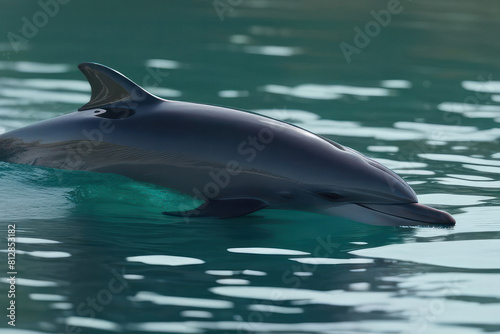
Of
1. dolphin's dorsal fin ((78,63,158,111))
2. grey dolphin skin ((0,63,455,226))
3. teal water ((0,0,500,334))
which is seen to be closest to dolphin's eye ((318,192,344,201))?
grey dolphin skin ((0,63,455,226))

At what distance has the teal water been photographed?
26.0 feet

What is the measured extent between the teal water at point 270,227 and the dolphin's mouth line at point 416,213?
13 cm

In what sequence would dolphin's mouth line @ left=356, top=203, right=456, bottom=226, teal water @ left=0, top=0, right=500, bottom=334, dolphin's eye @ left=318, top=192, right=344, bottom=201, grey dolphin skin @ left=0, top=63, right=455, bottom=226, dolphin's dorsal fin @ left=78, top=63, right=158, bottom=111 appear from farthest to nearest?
1. dolphin's dorsal fin @ left=78, top=63, right=158, bottom=111
2. dolphin's eye @ left=318, top=192, right=344, bottom=201
3. grey dolphin skin @ left=0, top=63, right=455, bottom=226
4. dolphin's mouth line @ left=356, top=203, right=456, bottom=226
5. teal water @ left=0, top=0, right=500, bottom=334

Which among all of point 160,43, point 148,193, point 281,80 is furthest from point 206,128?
point 160,43

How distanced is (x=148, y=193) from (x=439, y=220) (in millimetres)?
3653

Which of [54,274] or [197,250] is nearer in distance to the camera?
[54,274]

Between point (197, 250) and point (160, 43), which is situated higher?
point (160, 43)

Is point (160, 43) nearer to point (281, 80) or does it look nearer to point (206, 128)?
point (281, 80)

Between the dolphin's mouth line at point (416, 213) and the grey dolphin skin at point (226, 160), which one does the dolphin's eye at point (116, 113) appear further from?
the dolphin's mouth line at point (416, 213)

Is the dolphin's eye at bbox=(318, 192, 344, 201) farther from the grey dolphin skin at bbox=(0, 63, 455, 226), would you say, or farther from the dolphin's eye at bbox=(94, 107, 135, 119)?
the dolphin's eye at bbox=(94, 107, 135, 119)

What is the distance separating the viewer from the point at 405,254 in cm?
971

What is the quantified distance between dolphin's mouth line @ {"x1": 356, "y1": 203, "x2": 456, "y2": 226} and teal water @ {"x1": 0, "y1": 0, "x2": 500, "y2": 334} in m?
0.13

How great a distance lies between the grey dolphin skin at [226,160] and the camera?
10727mm

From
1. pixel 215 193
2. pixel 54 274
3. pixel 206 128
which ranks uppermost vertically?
pixel 206 128
